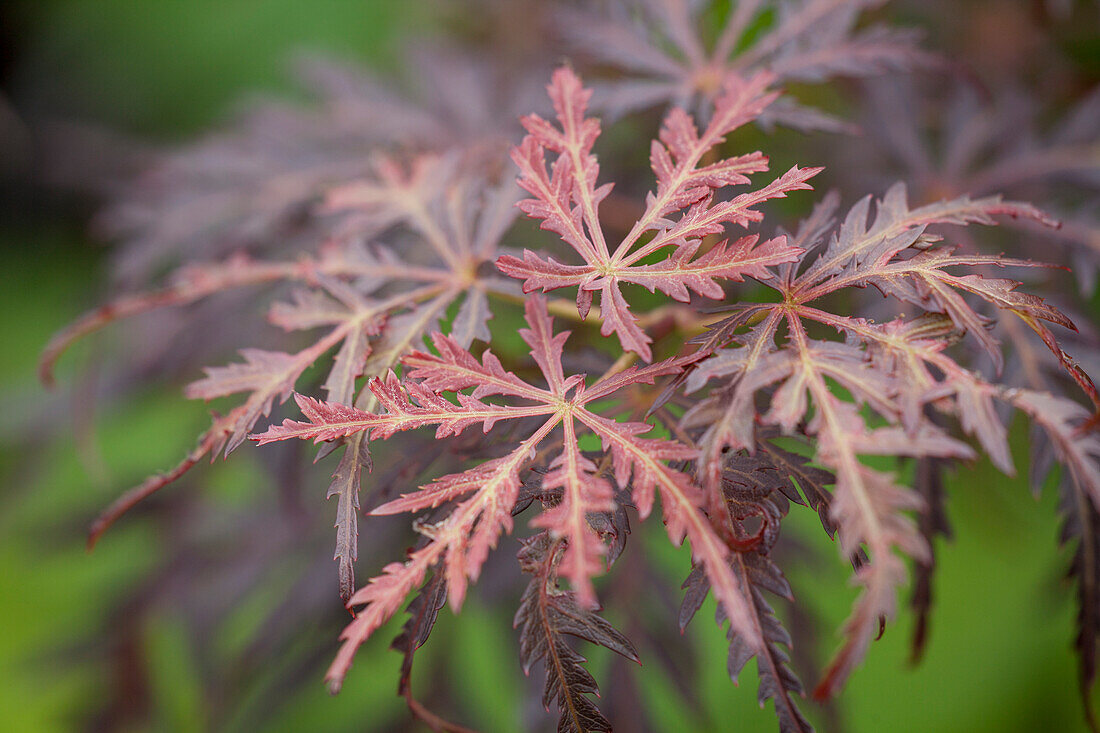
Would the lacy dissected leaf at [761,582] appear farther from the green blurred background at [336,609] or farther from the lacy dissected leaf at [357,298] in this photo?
the green blurred background at [336,609]

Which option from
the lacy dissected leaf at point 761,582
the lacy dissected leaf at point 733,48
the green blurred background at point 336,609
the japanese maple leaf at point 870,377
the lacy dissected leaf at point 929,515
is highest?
the lacy dissected leaf at point 733,48

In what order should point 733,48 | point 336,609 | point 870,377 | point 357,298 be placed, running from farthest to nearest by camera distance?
point 336,609
point 733,48
point 357,298
point 870,377

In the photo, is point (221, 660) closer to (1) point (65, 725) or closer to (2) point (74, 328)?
(1) point (65, 725)

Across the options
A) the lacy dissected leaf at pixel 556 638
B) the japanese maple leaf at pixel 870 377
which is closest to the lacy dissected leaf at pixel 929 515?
the japanese maple leaf at pixel 870 377

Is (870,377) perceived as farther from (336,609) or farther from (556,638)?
(336,609)

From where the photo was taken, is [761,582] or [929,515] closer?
[761,582]

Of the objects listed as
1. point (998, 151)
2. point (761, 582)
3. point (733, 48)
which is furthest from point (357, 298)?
point (998, 151)
